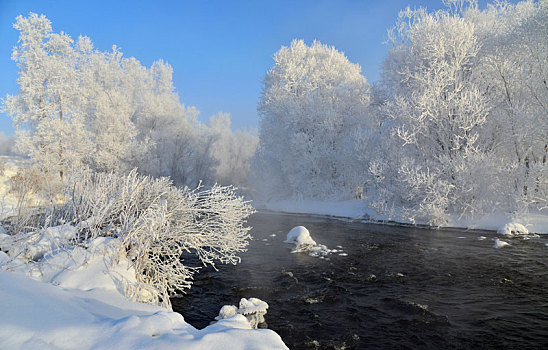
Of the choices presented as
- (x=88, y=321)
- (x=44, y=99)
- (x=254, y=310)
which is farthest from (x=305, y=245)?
(x=44, y=99)

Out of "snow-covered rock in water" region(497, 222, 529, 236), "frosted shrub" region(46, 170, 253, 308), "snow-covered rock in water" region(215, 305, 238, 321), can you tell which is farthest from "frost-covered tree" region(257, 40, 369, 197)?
"snow-covered rock in water" region(215, 305, 238, 321)

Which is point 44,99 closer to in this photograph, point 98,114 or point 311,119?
point 98,114

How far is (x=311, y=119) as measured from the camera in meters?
29.8

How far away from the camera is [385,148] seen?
74.6ft

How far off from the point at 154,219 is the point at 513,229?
59.2 ft

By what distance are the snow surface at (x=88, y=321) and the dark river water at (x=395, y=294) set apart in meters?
2.19

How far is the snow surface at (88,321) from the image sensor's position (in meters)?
3.13

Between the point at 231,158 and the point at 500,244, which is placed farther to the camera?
the point at 231,158

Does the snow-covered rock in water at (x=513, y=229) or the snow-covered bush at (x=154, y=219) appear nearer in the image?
the snow-covered bush at (x=154, y=219)

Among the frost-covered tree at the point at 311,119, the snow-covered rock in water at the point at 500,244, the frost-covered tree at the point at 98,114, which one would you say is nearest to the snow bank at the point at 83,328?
the snow-covered rock in water at the point at 500,244

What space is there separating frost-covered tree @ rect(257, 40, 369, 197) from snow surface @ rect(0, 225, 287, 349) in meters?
24.4

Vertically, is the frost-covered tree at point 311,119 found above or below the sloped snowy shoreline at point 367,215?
above

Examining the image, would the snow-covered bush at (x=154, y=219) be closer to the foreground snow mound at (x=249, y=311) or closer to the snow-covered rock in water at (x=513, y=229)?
the foreground snow mound at (x=249, y=311)

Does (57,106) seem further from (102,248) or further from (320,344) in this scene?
(320,344)
